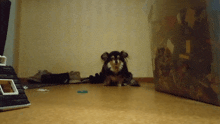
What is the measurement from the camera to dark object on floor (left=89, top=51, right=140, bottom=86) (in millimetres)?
1704

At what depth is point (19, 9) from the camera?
7.19ft

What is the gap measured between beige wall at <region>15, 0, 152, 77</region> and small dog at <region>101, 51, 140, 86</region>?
36cm

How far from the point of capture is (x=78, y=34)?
7.39ft

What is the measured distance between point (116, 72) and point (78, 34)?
2.81 feet

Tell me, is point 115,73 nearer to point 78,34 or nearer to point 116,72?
point 116,72

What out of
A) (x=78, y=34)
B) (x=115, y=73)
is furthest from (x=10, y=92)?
(x=78, y=34)

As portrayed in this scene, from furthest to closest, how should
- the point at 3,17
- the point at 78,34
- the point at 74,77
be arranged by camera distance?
the point at 78,34 < the point at 74,77 < the point at 3,17

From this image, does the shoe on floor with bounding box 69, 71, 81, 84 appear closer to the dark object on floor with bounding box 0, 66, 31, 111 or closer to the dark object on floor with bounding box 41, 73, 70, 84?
the dark object on floor with bounding box 41, 73, 70, 84

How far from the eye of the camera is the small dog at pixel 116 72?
67.0 inches

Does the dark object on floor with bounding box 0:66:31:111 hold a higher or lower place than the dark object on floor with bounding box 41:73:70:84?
higher

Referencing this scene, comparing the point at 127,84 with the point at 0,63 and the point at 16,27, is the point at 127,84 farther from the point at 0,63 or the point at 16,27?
the point at 16,27

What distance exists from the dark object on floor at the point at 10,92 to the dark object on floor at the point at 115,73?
1.07m

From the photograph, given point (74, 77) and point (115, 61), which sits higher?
point (115, 61)

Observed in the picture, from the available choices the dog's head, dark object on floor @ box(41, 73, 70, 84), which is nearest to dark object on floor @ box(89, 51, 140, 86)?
the dog's head
